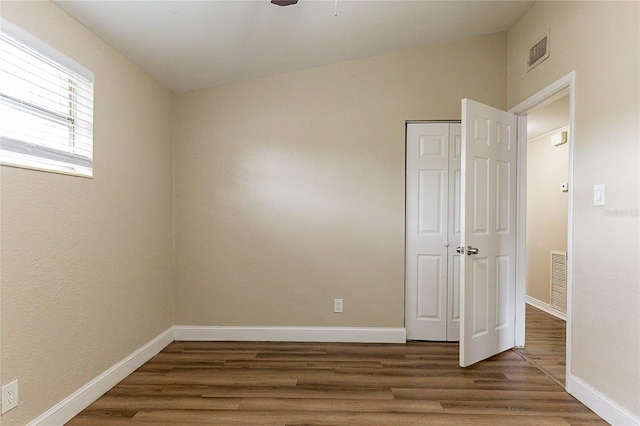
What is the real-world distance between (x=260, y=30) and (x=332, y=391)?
2.58 meters

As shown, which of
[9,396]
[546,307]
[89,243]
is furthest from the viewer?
[546,307]

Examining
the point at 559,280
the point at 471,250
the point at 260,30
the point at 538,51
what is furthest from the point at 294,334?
the point at 559,280

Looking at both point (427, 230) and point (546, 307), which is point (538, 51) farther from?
point (546, 307)

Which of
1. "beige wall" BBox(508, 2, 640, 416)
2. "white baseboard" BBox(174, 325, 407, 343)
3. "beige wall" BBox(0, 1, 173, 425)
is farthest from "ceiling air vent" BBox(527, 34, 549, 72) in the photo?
"beige wall" BBox(0, 1, 173, 425)

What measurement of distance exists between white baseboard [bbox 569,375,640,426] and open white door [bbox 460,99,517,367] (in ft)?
2.31

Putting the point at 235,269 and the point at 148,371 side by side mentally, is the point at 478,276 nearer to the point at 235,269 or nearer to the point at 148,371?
the point at 235,269

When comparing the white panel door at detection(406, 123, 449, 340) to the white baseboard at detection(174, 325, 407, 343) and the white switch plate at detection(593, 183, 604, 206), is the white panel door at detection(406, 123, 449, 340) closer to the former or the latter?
the white baseboard at detection(174, 325, 407, 343)

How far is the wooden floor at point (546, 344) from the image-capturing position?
9.67 ft

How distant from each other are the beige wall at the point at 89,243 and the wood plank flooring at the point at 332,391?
35 cm

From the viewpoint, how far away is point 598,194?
229 cm

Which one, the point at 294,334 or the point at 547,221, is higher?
the point at 547,221

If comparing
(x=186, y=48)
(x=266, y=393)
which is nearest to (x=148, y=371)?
(x=266, y=393)

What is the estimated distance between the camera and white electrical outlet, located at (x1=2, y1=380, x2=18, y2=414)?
1.76 m

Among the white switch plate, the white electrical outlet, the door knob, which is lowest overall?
the white electrical outlet
